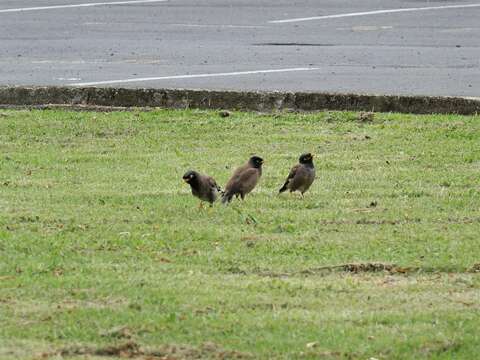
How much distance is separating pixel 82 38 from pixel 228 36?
2139 millimetres

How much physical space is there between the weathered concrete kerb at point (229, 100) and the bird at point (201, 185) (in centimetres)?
426

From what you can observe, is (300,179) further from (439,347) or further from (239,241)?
(439,347)

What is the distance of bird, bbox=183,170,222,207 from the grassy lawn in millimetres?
126

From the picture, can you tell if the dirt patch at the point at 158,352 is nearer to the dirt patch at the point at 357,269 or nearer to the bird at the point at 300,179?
the dirt patch at the point at 357,269

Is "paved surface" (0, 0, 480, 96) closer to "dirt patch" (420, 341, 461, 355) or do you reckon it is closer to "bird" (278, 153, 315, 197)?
"bird" (278, 153, 315, 197)

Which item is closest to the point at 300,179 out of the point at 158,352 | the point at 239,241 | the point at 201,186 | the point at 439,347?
the point at 201,186

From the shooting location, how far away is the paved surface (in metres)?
15.8

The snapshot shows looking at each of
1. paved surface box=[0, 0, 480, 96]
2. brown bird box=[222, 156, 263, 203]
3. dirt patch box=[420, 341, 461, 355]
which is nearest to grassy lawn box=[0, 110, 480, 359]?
dirt patch box=[420, 341, 461, 355]

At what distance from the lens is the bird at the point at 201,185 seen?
1006cm

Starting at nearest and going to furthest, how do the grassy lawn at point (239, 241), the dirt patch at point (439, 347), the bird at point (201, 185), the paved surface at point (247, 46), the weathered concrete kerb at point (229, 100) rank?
the dirt patch at point (439, 347) < the grassy lawn at point (239, 241) < the bird at point (201, 185) < the weathered concrete kerb at point (229, 100) < the paved surface at point (247, 46)

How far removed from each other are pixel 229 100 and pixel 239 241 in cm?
567

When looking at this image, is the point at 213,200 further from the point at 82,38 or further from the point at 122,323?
the point at 82,38

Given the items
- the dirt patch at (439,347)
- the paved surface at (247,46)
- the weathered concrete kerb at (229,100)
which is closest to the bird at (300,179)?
the weathered concrete kerb at (229,100)

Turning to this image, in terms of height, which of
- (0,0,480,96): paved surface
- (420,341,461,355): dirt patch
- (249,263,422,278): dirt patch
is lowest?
(0,0,480,96): paved surface
